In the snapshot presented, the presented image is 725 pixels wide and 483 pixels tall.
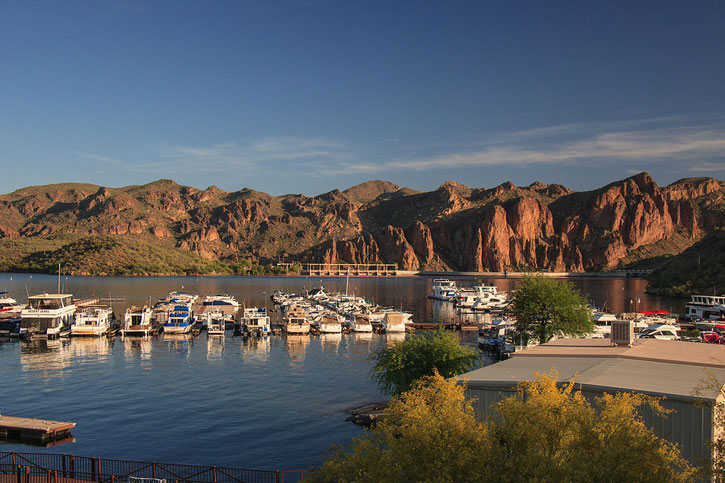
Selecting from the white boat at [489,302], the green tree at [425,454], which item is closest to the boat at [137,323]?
the white boat at [489,302]

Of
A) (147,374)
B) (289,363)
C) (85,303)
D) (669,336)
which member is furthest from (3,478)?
(85,303)

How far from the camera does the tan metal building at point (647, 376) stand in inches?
692

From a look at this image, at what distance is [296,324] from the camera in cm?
7344

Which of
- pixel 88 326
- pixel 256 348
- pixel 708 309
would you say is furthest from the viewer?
pixel 708 309

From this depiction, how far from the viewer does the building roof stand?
782 inches

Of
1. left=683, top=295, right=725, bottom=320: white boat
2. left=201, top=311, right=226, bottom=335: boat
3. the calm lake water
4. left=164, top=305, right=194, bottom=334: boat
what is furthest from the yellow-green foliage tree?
left=683, top=295, right=725, bottom=320: white boat

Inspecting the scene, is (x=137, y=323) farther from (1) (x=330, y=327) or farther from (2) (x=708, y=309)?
(2) (x=708, y=309)

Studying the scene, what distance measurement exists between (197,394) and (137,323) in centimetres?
3627

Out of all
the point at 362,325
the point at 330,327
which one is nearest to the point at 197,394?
the point at 330,327

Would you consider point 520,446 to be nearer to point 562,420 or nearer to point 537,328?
point 562,420

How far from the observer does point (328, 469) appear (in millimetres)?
13891

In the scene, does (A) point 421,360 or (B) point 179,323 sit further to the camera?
(B) point 179,323

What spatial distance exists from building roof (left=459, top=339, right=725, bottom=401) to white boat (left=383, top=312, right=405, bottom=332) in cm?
4232

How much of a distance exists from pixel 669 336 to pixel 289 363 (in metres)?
34.9
